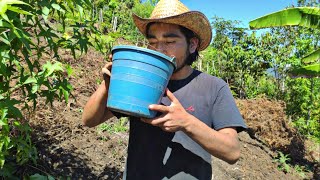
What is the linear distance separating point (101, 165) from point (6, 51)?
2416 mm

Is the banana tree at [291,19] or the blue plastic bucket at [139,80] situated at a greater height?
the banana tree at [291,19]

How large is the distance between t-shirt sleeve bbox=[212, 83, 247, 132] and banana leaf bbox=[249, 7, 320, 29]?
5.20 meters

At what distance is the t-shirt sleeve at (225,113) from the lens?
1.44m

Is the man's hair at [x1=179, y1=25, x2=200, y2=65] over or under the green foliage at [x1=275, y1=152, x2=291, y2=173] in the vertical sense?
over

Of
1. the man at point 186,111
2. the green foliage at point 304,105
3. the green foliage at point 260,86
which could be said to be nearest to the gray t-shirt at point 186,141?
the man at point 186,111

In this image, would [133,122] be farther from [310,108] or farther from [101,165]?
[310,108]

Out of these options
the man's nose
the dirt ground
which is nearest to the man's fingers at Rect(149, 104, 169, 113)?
the man's nose

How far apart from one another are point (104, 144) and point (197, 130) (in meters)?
2.97

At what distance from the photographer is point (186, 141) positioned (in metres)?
1.52

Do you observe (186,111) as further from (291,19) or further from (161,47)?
(291,19)

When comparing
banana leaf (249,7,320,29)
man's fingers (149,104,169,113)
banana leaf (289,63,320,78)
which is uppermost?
banana leaf (249,7,320,29)

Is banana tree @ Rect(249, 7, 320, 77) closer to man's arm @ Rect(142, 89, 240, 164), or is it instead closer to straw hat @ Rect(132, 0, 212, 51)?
straw hat @ Rect(132, 0, 212, 51)

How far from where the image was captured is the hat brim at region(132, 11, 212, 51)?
4.90 ft

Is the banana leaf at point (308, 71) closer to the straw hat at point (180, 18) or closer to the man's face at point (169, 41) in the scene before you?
the straw hat at point (180, 18)
